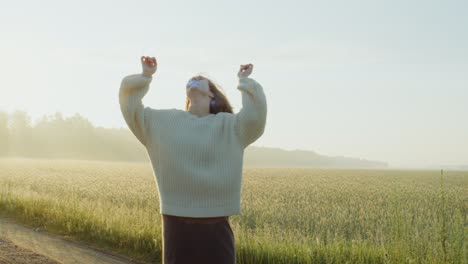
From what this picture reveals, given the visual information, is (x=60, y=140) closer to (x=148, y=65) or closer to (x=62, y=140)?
(x=62, y=140)

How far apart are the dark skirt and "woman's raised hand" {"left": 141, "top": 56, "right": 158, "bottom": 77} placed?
0.94 meters

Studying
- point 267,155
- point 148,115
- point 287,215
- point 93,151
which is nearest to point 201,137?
point 148,115

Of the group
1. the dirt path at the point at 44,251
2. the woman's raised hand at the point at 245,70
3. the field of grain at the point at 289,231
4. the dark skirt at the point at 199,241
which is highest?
the woman's raised hand at the point at 245,70

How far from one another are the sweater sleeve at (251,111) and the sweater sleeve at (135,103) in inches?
24.0

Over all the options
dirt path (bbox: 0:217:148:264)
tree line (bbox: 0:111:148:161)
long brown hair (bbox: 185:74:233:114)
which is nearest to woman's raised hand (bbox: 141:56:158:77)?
long brown hair (bbox: 185:74:233:114)

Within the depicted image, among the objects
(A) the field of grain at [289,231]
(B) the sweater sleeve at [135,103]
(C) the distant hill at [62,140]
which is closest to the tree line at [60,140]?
(C) the distant hill at [62,140]

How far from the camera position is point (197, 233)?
3176 mm

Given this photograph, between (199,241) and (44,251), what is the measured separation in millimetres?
6106

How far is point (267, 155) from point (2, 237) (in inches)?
6627

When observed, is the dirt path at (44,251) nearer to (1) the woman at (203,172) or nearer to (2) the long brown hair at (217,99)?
(1) the woman at (203,172)

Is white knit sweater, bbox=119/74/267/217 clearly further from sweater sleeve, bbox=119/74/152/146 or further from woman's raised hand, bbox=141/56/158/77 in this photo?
woman's raised hand, bbox=141/56/158/77

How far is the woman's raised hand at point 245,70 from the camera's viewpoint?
3.31 metres

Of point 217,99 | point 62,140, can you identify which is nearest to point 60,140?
point 62,140

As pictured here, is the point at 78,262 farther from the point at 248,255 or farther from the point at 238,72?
the point at 238,72
